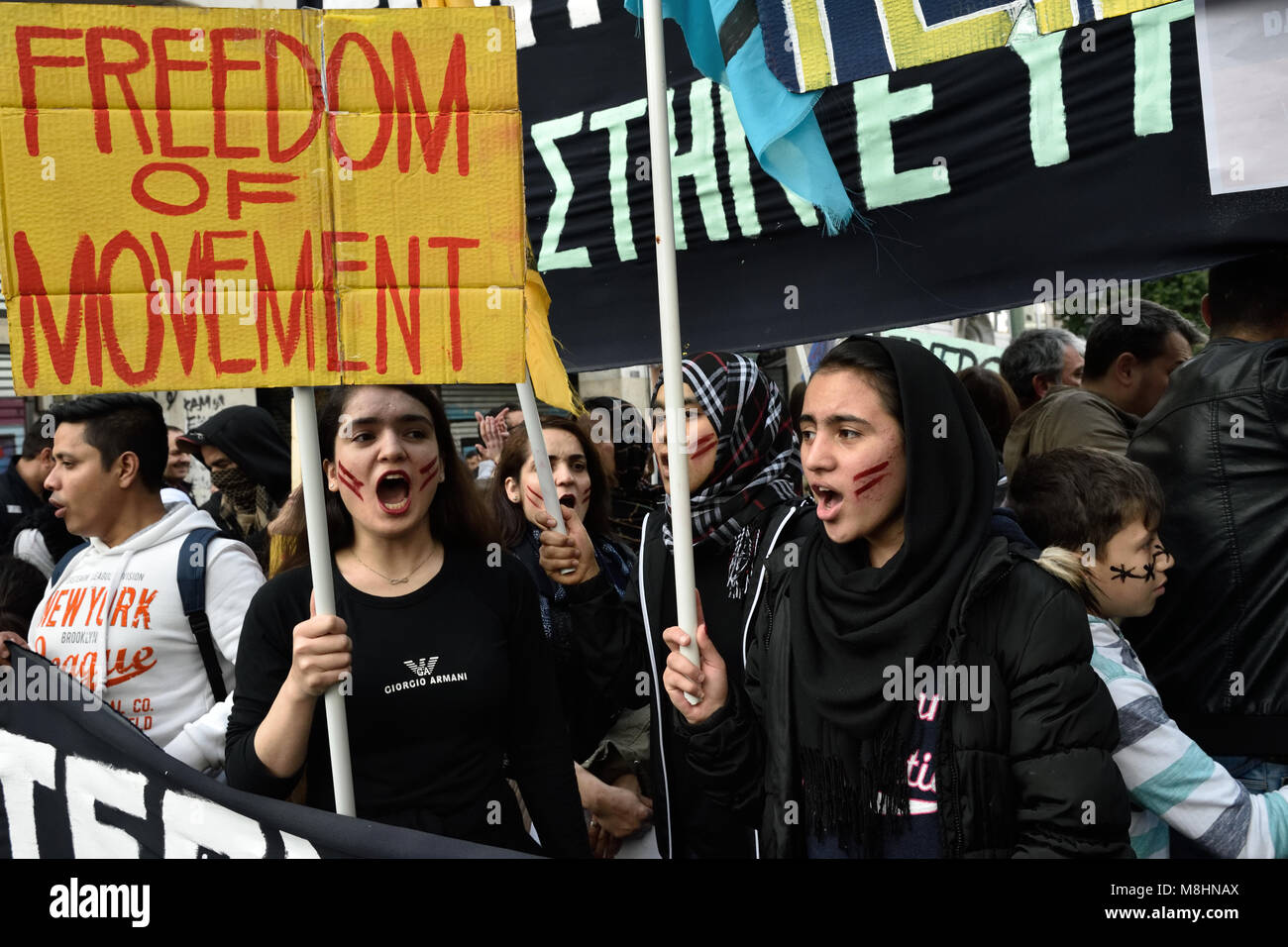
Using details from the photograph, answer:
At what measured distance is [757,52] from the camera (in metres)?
2.68

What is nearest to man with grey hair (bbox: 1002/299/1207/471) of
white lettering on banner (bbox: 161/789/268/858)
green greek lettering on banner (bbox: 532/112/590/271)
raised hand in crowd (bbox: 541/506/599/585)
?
green greek lettering on banner (bbox: 532/112/590/271)

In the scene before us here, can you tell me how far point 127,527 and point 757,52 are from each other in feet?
7.41

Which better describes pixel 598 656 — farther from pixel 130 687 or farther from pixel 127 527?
pixel 127 527

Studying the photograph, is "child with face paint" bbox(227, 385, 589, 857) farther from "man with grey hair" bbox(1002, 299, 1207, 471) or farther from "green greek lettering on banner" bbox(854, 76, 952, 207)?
"man with grey hair" bbox(1002, 299, 1207, 471)

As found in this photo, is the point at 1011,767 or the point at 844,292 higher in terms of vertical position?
the point at 844,292

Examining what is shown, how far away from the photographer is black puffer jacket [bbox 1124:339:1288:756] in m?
2.78

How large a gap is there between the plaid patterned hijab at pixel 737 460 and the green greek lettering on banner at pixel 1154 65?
4.05 feet

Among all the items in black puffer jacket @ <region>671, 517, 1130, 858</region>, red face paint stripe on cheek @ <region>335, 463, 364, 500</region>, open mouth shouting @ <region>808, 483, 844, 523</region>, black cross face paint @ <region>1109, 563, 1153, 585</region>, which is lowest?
black puffer jacket @ <region>671, 517, 1130, 858</region>

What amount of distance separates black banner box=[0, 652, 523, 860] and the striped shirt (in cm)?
131

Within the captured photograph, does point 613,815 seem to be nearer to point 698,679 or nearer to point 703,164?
point 698,679

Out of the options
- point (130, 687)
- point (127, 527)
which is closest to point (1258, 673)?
point (130, 687)

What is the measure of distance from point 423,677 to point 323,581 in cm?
33

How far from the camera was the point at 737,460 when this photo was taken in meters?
3.00
